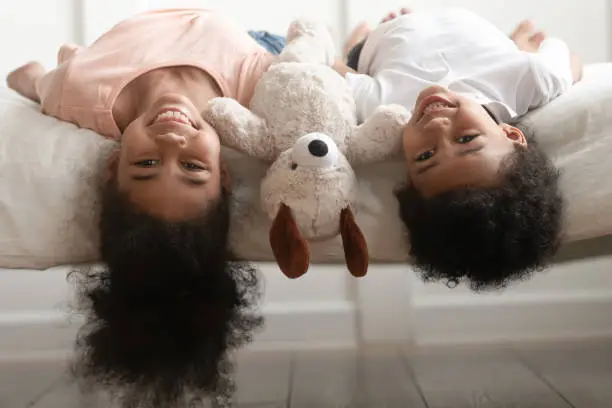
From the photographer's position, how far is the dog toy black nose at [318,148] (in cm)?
84

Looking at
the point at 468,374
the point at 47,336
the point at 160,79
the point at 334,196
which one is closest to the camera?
the point at 334,196

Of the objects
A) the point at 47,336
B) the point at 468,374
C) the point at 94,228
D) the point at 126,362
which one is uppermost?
the point at 94,228

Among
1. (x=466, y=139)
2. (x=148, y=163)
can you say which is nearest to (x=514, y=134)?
(x=466, y=139)

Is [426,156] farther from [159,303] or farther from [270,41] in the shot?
[270,41]

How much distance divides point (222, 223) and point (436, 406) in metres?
0.60

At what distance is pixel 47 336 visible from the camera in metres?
1.57

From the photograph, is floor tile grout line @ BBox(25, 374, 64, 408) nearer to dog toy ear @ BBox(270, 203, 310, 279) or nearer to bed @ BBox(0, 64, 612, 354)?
bed @ BBox(0, 64, 612, 354)

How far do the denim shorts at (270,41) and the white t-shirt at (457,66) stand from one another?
0.63 ft

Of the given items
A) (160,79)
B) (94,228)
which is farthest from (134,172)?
(160,79)

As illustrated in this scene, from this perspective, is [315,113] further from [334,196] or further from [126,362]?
[126,362]

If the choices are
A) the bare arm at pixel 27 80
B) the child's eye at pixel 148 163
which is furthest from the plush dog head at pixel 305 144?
the bare arm at pixel 27 80

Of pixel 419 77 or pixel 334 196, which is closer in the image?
pixel 334 196

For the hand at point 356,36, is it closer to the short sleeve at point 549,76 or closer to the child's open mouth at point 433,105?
the short sleeve at point 549,76

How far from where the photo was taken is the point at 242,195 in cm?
92
